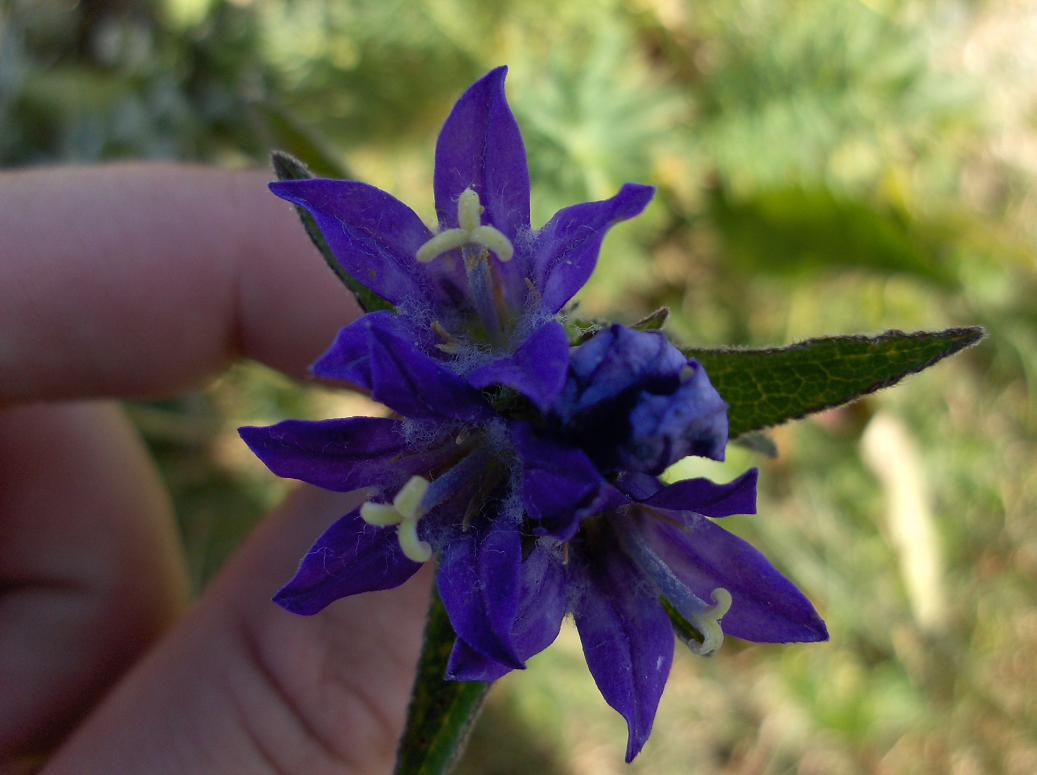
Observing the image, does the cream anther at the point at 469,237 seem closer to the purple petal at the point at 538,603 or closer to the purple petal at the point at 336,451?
the purple petal at the point at 336,451

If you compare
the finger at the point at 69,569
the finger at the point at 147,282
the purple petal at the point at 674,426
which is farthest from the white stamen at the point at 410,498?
the finger at the point at 69,569

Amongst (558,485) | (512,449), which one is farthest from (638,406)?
(512,449)

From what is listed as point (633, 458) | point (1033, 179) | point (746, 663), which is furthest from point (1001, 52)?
point (633, 458)

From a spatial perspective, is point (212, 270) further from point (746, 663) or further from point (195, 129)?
point (746, 663)

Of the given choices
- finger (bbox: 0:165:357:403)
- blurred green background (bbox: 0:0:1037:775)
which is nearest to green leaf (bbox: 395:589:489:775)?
finger (bbox: 0:165:357:403)

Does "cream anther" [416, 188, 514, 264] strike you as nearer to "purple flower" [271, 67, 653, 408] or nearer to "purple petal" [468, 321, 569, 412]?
"purple flower" [271, 67, 653, 408]

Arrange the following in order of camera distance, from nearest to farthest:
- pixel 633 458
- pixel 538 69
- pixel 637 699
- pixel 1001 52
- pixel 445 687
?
1. pixel 633 458
2. pixel 637 699
3. pixel 445 687
4. pixel 538 69
5. pixel 1001 52
